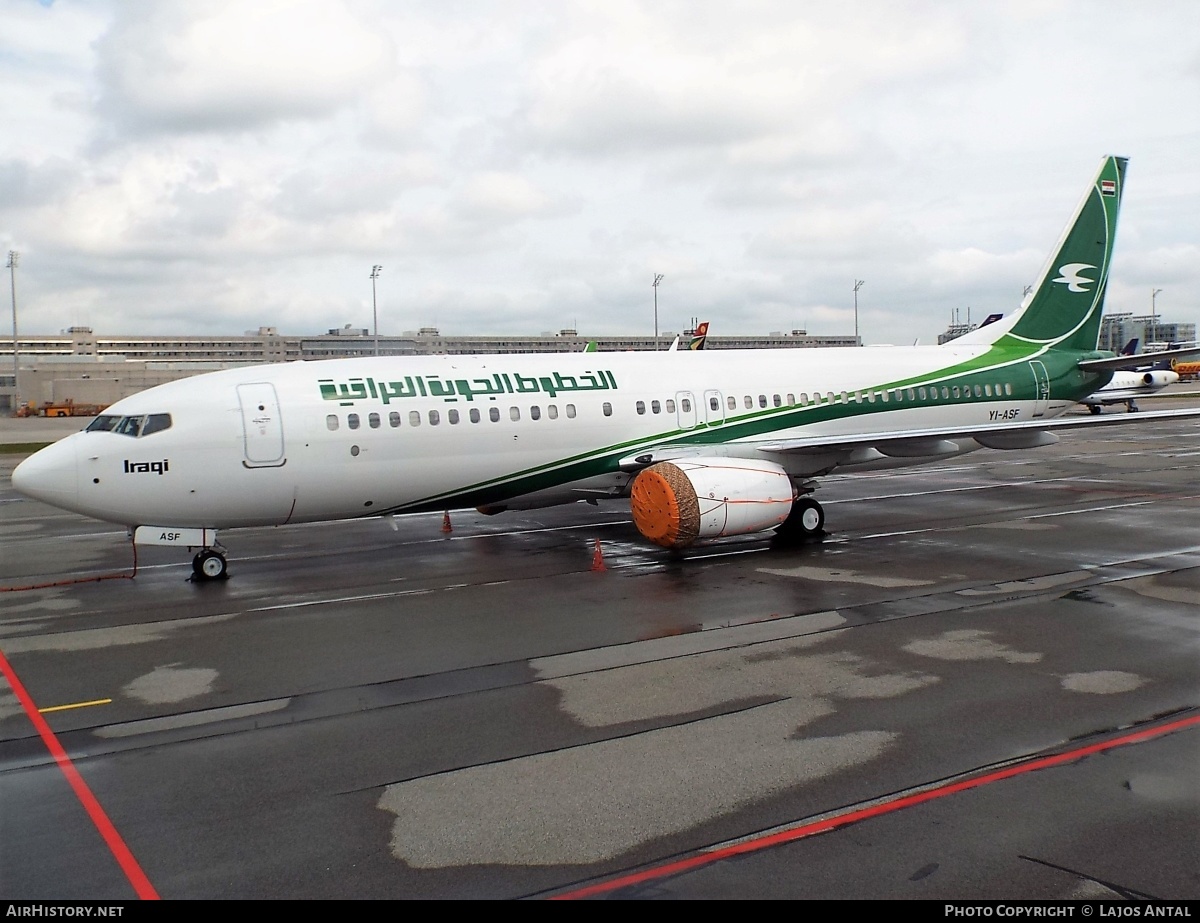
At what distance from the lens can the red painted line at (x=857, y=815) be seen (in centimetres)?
671

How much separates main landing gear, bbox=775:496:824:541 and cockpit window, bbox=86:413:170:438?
40.9 ft

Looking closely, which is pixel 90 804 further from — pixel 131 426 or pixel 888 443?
pixel 888 443

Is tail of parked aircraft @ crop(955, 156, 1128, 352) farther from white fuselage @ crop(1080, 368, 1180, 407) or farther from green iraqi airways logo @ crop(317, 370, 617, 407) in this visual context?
white fuselage @ crop(1080, 368, 1180, 407)

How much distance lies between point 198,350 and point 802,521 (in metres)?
170

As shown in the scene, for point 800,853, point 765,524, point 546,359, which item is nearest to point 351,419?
point 546,359

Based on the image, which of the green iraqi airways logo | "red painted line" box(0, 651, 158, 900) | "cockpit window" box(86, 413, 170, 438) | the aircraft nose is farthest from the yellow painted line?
the green iraqi airways logo

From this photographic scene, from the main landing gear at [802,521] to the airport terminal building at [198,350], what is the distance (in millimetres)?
48634

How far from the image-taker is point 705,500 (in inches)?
709

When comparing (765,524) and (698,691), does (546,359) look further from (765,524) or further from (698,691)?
(698,691)

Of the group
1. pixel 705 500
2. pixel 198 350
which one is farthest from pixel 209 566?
pixel 198 350

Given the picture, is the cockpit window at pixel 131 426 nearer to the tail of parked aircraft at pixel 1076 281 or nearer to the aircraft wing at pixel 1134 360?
the tail of parked aircraft at pixel 1076 281

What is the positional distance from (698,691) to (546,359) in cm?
1167

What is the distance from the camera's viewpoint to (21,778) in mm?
8844

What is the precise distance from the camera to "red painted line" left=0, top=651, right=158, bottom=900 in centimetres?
686
